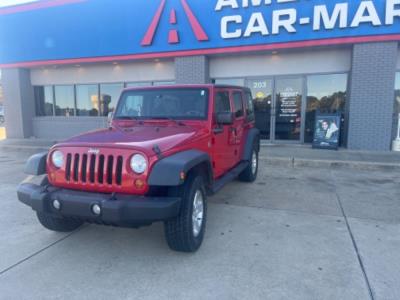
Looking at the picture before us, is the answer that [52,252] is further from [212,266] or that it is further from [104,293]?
[212,266]

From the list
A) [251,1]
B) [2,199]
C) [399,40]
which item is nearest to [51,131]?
[2,199]

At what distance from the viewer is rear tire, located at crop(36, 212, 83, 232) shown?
379cm

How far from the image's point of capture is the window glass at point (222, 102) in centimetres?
461

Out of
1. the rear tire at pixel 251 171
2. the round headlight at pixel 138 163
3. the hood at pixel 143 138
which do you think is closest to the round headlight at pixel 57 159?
the hood at pixel 143 138

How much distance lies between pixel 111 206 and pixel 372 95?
901 centimetres

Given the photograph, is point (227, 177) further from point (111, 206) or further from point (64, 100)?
point (64, 100)

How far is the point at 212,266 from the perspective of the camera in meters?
3.18

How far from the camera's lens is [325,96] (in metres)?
10.4

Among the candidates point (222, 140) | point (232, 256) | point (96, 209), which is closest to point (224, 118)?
point (222, 140)

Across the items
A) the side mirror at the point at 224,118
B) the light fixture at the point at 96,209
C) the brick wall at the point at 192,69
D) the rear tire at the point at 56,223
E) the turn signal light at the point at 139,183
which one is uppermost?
the brick wall at the point at 192,69

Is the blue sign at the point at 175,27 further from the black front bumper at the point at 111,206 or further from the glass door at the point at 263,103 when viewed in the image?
the black front bumper at the point at 111,206

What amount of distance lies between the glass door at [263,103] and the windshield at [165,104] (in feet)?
22.9

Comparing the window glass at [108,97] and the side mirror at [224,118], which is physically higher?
the window glass at [108,97]

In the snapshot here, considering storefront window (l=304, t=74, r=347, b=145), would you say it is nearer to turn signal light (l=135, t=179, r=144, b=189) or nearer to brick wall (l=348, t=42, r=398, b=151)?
brick wall (l=348, t=42, r=398, b=151)
